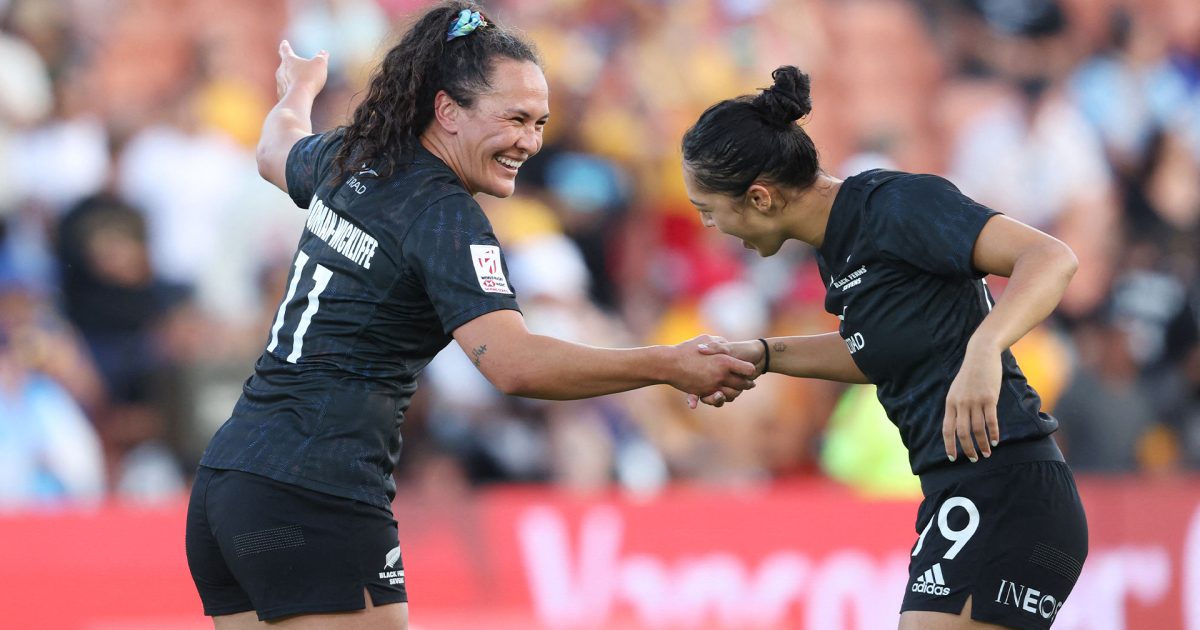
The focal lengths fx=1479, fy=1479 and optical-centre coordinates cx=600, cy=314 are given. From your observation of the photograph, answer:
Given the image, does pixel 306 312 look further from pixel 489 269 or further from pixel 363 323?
pixel 489 269

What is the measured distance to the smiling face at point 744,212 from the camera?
14.0 feet

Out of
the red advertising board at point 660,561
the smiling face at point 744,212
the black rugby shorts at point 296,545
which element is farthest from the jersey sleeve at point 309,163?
the red advertising board at point 660,561

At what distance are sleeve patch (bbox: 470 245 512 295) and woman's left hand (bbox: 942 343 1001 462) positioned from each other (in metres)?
1.17

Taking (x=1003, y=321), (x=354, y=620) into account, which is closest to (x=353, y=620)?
(x=354, y=620)

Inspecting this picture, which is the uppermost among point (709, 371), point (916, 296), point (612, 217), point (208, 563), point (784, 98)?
point (612, 217)

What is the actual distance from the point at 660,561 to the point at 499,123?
4478mm

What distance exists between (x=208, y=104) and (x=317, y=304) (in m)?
5.91

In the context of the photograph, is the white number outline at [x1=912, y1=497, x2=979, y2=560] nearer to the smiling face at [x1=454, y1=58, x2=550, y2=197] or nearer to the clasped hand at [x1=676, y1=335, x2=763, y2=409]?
the clasped hand at [x1=676, y1=335, x2=763, y2=409]

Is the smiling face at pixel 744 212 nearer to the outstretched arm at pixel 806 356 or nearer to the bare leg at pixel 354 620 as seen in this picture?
the outstretched arm at pixel 806 356

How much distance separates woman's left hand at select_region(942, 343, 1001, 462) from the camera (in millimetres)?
3670

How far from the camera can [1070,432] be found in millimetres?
9445

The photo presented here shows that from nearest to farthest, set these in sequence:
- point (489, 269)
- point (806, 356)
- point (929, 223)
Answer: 1. point (489, 269)
2. point (929, 223)
3. point (806, 356)

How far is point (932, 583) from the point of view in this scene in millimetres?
4000

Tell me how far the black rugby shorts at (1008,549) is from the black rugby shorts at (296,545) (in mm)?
1486
